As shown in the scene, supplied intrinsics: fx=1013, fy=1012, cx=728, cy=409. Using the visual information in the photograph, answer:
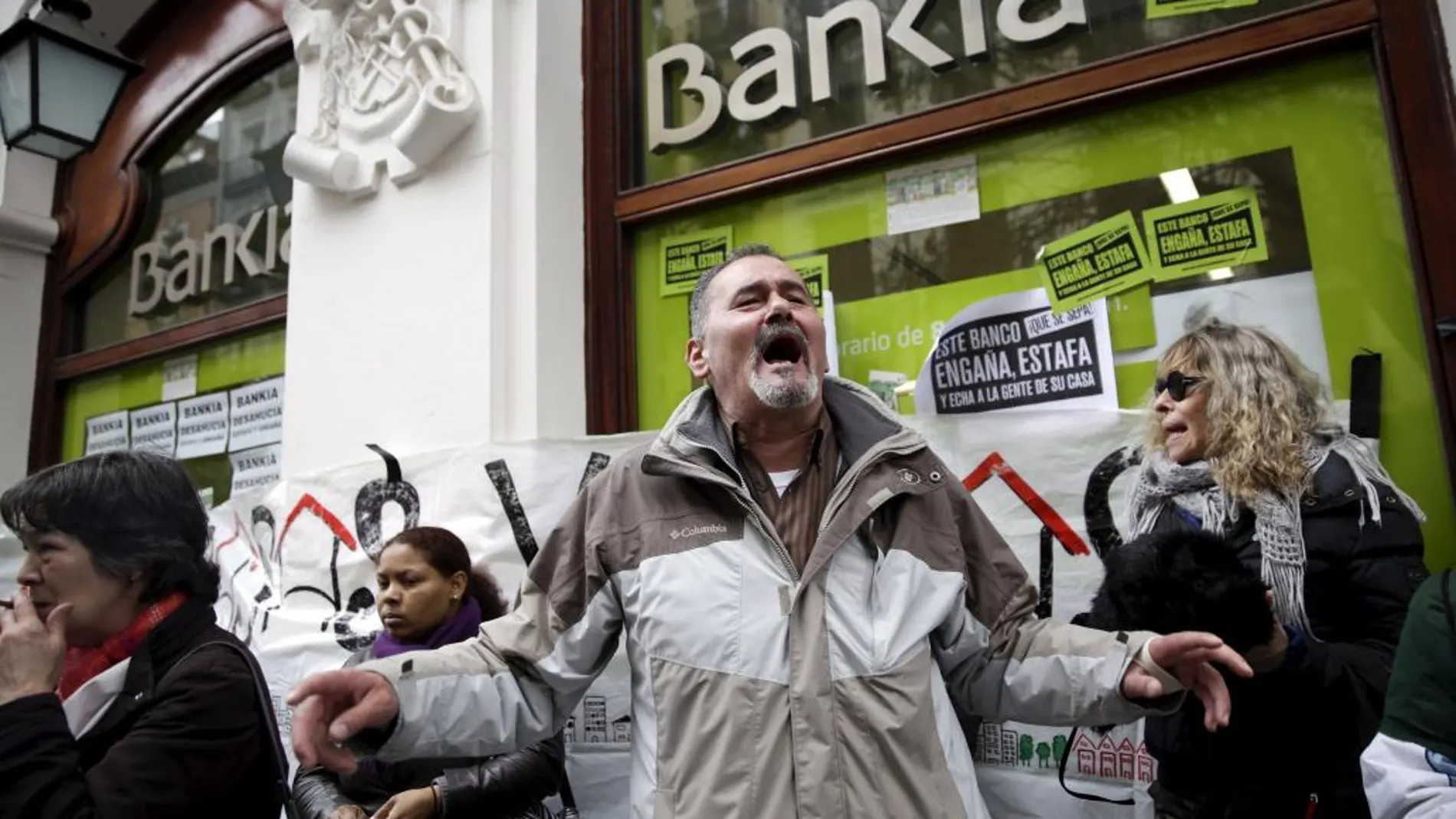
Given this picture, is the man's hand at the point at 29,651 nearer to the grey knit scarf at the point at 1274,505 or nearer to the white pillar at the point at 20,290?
the grey knit scarf at the point at 1274,505

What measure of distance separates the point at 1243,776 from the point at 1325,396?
3.22ft

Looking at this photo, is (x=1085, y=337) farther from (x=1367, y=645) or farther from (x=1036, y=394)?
(x=1367, y=645)

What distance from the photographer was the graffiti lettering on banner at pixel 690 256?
3.55 m

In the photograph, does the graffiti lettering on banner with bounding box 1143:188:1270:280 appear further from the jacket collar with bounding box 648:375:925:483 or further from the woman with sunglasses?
the jacket collar with bounding box 648:375:925:483

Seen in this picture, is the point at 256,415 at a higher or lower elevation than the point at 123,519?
higher

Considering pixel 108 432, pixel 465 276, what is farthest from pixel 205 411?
pixel 465 276

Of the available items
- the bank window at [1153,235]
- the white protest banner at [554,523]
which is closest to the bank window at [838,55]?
the bank window at [1153,235]

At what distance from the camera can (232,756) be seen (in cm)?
189

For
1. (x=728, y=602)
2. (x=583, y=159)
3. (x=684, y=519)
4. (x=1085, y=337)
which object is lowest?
(x=728, y=602)

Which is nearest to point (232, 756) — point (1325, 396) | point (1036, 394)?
point (1036, 394)

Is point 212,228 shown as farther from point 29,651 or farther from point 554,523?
point 29,651

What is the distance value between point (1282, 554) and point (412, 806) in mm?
1933

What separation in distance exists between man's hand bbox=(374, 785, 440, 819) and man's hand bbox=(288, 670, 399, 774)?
57 centimetres

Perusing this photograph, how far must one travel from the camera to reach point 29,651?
189 cm
